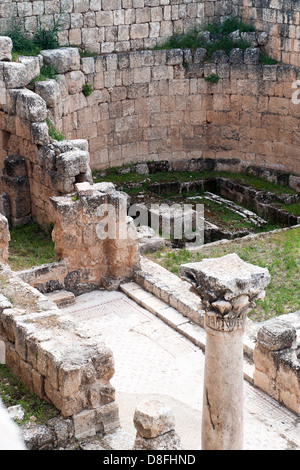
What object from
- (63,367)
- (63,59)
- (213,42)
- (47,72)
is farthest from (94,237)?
(213,42)

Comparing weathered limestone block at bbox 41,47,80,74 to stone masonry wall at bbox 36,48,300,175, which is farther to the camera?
stone masonry wall at bbox 36,48,300,175

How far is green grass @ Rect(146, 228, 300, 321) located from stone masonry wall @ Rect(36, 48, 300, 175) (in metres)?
4.00

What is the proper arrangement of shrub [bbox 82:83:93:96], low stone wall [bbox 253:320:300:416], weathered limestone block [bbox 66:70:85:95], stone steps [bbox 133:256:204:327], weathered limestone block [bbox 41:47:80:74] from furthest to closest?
shrub [bbox 82:83:93:96]
weathered limestone block [bbox 66:70:85:95]
weathered limestone block [bbox 41:47:80:74]
stone steps [bbox 133:256:204:327]
low stone wall [bbox 253:320:300:416]

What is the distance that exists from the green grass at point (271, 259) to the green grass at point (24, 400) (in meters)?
4.43

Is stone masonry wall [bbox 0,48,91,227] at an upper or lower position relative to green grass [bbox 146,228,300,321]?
upper

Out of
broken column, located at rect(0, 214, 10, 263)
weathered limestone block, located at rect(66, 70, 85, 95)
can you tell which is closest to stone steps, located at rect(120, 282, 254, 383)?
broken column, located at rect(0, 214, 10, 263)

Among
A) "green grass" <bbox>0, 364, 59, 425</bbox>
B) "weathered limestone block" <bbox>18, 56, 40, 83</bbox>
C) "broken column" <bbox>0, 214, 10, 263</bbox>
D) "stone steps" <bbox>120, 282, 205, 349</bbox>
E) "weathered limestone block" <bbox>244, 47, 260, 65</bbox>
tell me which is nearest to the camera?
"green grass" <bbox>0, 364, 59, 425</bbox>

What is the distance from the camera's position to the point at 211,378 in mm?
8430

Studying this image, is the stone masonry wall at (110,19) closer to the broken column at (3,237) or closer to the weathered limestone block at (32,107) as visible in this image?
the weathered limestone block at (32,107)

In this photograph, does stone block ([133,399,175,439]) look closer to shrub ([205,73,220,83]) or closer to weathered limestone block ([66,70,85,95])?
weathered limestone block ([66,70,85,95])

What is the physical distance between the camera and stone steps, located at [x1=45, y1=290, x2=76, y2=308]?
43.7ft

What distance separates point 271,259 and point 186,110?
6.76 m

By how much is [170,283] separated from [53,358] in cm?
494

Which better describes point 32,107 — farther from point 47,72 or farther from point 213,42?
point 213,42
